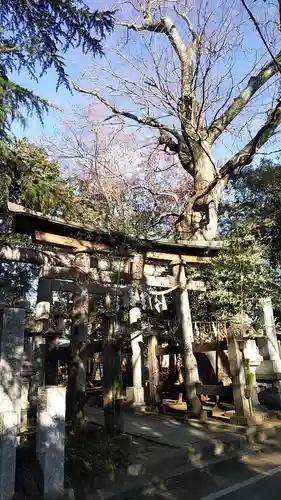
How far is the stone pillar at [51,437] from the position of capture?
385 cm

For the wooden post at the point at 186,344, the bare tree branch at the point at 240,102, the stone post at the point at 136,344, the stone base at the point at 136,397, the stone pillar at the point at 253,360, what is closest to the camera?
the wooden post at the point at 186,344

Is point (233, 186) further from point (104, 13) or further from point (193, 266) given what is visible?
point (104, 13)

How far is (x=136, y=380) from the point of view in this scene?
9602 millimetres

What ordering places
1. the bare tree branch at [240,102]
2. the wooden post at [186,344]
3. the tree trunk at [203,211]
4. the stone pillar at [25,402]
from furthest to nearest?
the bare tree branch at [240,102], the tree trunk at [203,211], the wooden post at [186,344], the stone pillar at [25,402]

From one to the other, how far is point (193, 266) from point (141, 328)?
81.2 inches

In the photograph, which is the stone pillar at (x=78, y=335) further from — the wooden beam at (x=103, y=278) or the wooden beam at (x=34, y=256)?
the wooden beam at (x=34, y=256)

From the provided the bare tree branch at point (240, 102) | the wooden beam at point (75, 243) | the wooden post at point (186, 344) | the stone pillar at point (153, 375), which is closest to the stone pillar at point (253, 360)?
the wooden post at point (186, 344)

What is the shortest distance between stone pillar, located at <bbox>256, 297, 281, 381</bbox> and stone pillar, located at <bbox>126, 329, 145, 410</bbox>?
114 inches

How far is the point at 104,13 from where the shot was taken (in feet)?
25.4

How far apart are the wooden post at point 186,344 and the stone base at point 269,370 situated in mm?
2100

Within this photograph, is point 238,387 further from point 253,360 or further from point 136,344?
point 136,344

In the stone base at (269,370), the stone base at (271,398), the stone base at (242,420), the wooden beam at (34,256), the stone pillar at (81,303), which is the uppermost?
the wooden beam at (34,256)

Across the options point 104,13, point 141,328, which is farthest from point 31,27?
point 141,328

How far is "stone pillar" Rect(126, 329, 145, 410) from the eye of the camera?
9.25 meters
